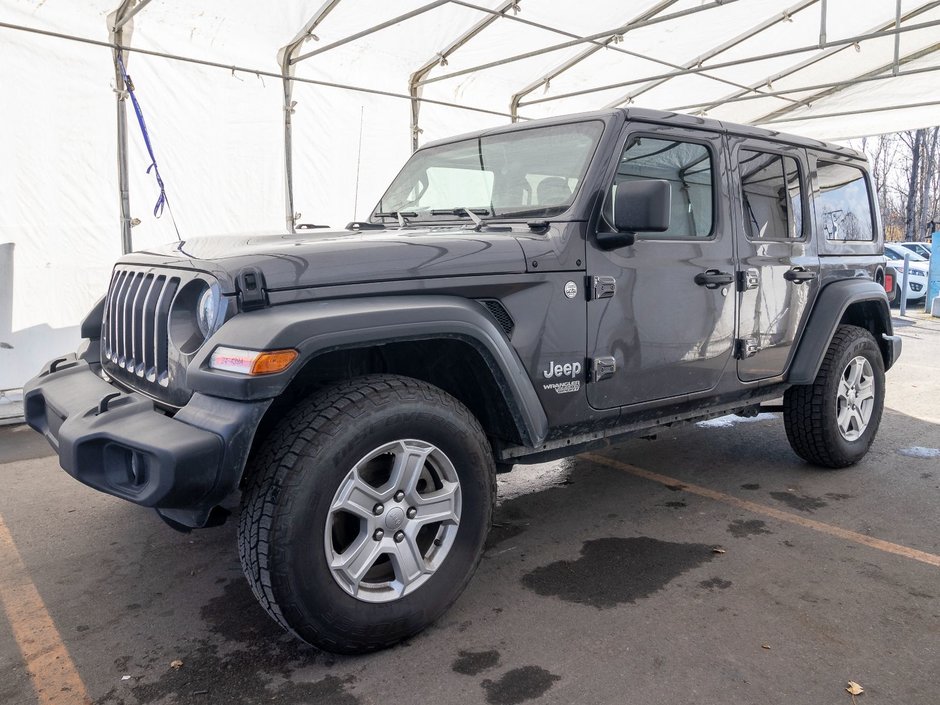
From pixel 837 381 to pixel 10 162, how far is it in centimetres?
644

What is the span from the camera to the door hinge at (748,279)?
3725 millimetres

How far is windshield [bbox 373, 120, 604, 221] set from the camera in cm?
323

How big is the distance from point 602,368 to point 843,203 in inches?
96.7

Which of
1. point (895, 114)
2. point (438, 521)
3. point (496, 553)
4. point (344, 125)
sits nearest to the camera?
point (438, 521)

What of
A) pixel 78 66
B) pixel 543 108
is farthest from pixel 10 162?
pixel 543 108

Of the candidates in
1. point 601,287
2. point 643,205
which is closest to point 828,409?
point 601,287

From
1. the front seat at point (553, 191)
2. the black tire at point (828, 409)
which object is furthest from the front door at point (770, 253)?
the front seat at point (553, 191)

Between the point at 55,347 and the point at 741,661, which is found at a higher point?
the point at 55,347

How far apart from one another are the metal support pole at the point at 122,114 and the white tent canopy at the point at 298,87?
0.06ft

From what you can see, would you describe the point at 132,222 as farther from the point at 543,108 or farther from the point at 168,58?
the point at 543,108

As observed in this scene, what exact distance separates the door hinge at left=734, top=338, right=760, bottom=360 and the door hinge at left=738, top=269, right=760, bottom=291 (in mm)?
260

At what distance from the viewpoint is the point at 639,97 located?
38.7ft

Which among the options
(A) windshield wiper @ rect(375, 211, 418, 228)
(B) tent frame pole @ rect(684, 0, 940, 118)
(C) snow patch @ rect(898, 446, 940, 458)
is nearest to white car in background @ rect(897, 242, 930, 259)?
(B) tent frame pole @ rect(684, 0, 940, 118)

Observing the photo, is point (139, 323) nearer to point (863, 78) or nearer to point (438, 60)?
point (438, 60)
